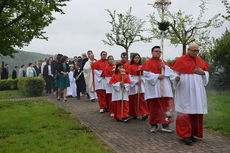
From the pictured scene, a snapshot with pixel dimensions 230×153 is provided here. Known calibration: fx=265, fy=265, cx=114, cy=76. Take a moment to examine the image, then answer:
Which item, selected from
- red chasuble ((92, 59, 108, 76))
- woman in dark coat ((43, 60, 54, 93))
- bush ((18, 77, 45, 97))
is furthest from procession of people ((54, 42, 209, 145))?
woman in dark coat ((43, 60, 54, 93))

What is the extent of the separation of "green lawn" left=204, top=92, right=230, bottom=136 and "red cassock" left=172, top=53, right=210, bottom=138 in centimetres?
115

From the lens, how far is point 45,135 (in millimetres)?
6477

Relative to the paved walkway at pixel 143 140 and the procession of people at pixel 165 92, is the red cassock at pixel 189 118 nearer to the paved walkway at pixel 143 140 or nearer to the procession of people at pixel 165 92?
the procession of people at pixel 165 92

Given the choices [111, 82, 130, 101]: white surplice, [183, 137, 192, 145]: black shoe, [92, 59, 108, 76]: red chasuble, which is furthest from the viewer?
[92, 59, 108, 76]: red chasuble

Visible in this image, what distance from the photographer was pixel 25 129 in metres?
7.18

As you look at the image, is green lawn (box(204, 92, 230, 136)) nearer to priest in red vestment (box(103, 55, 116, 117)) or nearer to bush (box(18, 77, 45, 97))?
priest in red vestment (box(103, 55, 116, 117))

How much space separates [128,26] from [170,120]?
78.9 feet

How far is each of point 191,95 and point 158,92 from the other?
1139 mm

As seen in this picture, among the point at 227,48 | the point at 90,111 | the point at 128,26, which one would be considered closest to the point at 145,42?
the point at 128,26

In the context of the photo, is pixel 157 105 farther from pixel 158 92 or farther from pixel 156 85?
pixel 156 85

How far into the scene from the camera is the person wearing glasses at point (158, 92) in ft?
22.9

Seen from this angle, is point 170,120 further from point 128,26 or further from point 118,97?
point 128,26

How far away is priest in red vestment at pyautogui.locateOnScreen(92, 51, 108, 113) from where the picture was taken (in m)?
10.3

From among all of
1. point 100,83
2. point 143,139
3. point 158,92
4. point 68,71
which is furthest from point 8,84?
point 143,139
